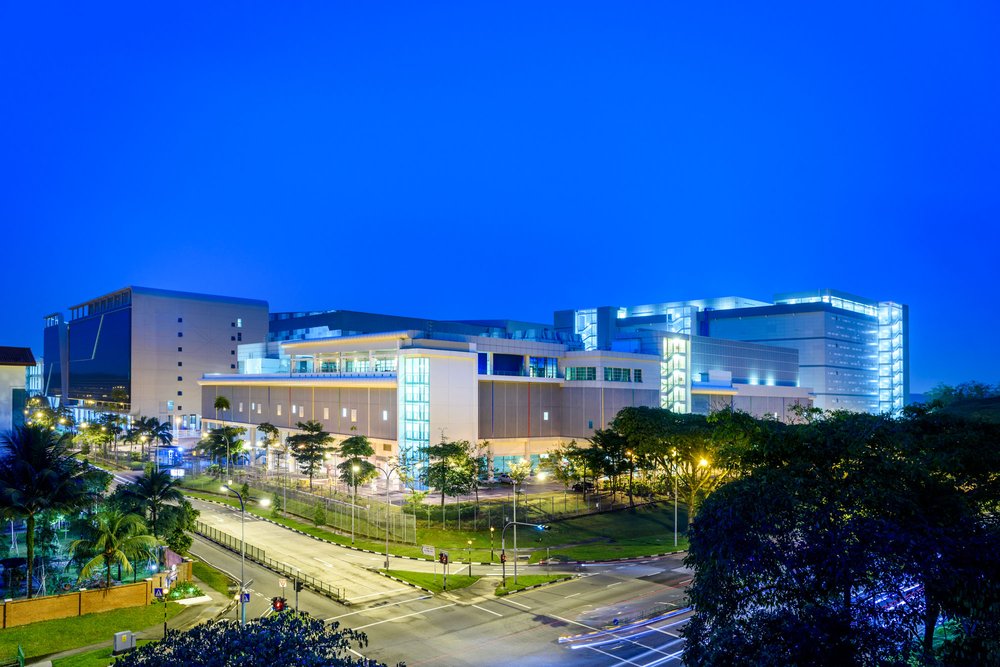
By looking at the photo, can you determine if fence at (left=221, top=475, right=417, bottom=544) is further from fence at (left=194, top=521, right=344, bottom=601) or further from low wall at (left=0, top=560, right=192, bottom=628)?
low wall at (left=0, top=560, right=192, bottom=628)

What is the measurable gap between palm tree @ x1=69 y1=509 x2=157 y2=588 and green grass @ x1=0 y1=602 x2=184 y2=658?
217 cm

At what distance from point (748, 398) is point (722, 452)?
11199cm

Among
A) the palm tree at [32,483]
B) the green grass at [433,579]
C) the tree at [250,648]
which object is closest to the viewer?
the tree at [250,648]

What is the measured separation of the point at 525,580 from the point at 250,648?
3283 cm

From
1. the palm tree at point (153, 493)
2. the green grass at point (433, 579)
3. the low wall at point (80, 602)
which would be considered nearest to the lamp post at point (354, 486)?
the green grass at point (433, 579)

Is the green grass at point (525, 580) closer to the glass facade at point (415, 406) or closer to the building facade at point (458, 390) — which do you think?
the building facade at point (458, 390)

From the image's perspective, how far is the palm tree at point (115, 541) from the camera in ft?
117

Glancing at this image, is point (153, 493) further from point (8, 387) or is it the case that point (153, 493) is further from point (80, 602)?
point (8, 387)

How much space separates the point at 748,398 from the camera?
14000 cm

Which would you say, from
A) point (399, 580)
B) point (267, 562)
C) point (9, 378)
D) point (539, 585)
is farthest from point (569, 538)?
point (9, 378)

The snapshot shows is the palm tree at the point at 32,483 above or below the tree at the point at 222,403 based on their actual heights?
above

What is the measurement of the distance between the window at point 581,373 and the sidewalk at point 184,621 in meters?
69.2

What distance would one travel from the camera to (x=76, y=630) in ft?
108

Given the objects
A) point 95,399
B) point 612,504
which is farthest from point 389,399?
point 95,399
